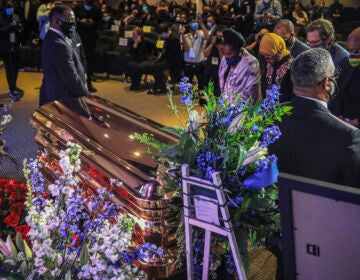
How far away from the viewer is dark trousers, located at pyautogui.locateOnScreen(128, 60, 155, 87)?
28.3 feet

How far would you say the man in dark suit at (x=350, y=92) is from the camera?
Result: 355 cm

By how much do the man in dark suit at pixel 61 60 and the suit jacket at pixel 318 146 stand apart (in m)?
2.41

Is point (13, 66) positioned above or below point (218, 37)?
below

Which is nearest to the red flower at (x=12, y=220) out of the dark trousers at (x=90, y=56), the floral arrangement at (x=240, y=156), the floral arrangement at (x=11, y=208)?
the floral arrangement at (x=11, y=208)

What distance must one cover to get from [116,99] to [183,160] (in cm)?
645

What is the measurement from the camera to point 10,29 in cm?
756

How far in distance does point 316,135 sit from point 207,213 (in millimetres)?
562

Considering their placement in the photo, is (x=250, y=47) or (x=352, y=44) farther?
(x=250, y=47)

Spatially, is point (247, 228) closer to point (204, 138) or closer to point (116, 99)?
point (204, 138)

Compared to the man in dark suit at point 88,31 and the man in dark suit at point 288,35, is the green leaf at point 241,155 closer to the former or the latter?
the man in dark suit at point 288,35

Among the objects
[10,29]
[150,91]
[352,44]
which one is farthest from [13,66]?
[352,44]

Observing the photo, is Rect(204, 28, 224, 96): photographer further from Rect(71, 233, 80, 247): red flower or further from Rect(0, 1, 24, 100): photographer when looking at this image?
Rect(71, 233, 80, 247): red flower

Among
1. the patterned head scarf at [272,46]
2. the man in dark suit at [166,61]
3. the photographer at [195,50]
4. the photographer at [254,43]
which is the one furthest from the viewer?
the man in dark suit at [166,61]

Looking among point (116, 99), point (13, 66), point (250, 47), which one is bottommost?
point (116, 99)
